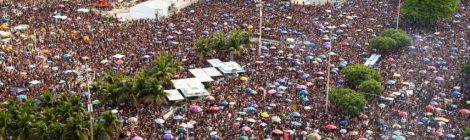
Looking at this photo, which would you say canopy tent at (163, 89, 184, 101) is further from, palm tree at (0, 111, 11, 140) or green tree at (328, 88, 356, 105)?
palm tree at (0, 111, 11, 140)

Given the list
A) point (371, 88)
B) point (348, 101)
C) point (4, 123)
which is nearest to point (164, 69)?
point (348, 101)

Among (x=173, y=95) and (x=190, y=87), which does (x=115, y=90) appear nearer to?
(x=173, y=95)

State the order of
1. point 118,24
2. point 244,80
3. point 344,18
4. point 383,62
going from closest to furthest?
point 244,80 → point 383,62 → point 118,24 → point 344,18

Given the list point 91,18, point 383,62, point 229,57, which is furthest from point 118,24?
point 383,62

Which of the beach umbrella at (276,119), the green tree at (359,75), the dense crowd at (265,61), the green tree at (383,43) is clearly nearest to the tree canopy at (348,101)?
the dense crowd at (265,61)

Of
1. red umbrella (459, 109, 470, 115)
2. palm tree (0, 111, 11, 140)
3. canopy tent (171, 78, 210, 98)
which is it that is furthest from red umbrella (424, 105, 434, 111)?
palm tree (0, 111, 11, 140)

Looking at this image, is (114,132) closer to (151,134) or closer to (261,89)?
(151,134)
